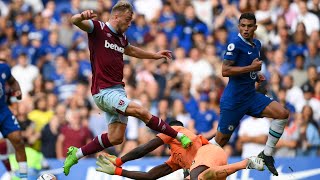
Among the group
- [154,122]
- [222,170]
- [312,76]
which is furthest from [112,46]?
[312,76]

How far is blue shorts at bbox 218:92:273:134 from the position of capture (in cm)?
1545

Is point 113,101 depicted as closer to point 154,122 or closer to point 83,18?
point 154,122

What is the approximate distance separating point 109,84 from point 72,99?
21.9ft

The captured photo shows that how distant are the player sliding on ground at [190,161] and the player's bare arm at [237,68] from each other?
1.04 m

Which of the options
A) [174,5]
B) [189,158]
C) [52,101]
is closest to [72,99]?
[52,101]

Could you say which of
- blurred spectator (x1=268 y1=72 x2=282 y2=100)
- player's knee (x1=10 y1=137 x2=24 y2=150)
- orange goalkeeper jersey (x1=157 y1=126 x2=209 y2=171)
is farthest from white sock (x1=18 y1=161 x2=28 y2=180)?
blurred spectator (x1=268 y1=72 x2=282 y2=100)

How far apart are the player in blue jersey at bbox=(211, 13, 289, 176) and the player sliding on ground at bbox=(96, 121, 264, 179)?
0.71 m

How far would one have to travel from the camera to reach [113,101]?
1466 cm

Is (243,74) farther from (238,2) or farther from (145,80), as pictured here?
(238,2)

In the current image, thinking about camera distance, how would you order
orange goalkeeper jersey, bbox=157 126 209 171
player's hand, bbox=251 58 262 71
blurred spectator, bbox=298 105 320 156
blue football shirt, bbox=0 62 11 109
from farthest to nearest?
1. blurred spectator, bbox=298 105 320 156
2. blue football shirt, bbox=0 62 11 109
3. orange goalkeeper jersey, bbox=157 126 209 171
4. player's hand, bbox=251 58 262 71

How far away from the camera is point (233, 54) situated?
49.9 ft

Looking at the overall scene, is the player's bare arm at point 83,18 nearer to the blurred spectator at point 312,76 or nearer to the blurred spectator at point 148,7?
the blurred spectator at point 312,76

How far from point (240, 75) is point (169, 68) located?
6642mm

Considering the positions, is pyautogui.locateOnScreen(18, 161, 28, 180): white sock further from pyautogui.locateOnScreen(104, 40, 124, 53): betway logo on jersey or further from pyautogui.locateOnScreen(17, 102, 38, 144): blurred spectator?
pyautogui.locateOnScreen(17, 102, 38, 144): blurred spectator
